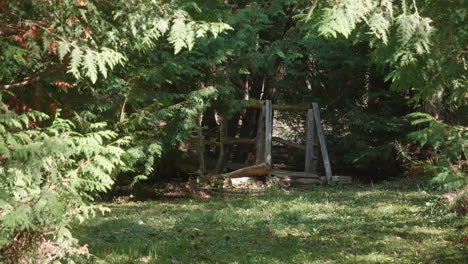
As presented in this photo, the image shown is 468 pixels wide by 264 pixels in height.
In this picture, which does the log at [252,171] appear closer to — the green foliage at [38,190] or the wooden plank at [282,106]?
the wooden plank at [282,106]

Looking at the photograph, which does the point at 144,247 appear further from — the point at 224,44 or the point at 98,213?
the point at 224,44

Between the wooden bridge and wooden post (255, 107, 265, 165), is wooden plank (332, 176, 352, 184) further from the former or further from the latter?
wooden post (255, 107, 265, 165)

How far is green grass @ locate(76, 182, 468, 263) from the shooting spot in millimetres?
5684

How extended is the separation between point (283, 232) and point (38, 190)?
4024mm

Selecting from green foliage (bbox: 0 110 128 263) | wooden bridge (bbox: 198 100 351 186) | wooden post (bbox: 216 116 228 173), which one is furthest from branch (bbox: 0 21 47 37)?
wooden post (bbox: 216 116 228 173)

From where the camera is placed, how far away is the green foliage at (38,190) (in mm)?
3496

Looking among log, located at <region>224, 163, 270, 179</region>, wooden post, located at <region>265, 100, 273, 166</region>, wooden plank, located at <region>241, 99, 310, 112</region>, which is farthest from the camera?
wooden plank, located at <region>241, 99, 310, 112</region>

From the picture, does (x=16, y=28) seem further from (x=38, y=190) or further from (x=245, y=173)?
(x=245, y=173)

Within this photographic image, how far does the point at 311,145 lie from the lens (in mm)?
14266

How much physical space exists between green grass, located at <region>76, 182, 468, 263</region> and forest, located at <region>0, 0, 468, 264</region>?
0.14 feet

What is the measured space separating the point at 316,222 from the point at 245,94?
8.02 meters

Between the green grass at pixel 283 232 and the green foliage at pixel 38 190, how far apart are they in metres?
0.70

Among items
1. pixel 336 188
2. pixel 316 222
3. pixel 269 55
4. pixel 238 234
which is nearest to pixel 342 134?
pixel 336 188

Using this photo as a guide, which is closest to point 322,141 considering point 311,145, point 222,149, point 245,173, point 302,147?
point 311,145
